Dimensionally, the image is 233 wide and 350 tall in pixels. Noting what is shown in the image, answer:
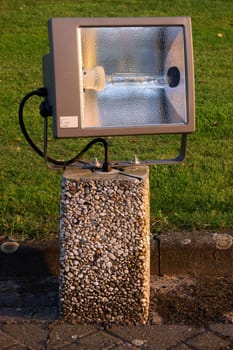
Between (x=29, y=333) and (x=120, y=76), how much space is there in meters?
1.38

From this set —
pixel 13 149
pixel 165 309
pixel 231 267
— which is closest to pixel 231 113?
pixel 13 149

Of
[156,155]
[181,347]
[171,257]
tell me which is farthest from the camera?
[156,155]

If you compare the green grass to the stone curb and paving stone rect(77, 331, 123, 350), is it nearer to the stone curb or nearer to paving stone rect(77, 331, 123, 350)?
the stone curb

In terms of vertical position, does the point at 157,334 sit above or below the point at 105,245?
below

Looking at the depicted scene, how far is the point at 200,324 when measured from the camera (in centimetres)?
399

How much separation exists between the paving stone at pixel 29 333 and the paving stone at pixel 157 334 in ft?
1.16

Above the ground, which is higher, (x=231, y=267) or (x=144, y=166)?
(x=144, y=166)

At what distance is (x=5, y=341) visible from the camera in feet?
12.6

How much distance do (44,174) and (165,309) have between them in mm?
1767

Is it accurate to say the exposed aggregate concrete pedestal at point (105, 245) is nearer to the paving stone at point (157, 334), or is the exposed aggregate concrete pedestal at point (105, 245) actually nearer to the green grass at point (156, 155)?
the paving stone at point (157, 334)

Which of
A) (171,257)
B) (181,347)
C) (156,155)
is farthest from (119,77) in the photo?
(156,155)

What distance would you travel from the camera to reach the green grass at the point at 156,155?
4867 mm

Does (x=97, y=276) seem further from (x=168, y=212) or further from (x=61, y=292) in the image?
(x=168, y=212)

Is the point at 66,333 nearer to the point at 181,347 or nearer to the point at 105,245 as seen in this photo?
the point at 105,245
